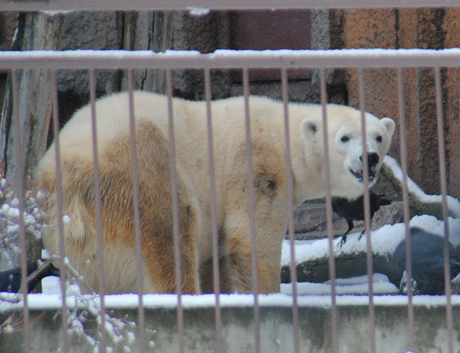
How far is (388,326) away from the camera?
2838 millimetres

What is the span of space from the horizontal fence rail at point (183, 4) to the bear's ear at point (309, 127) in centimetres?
147

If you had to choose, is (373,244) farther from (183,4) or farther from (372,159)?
(183,4)

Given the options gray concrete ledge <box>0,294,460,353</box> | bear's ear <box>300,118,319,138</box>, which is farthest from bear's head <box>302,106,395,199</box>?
gray concrete ledge <box>0,294,460,353</box>

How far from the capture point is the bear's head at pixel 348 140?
13.5 ft

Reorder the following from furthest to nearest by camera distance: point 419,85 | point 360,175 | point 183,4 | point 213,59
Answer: point 419,85, point 360,175, point 183,4, point 213,59

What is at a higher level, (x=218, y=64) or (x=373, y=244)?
(x=218, y=64)

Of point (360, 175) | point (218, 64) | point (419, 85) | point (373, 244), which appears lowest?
point (373, 244)

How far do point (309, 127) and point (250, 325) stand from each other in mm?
1794

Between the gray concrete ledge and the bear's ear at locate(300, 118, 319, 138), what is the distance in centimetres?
166

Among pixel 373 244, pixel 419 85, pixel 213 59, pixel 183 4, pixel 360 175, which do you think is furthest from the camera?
pixel 419 85

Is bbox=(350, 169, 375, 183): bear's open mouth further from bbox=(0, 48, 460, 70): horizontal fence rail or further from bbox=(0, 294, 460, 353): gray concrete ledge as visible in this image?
bbox=(0, 48, 460, 70): horizontal fence rail

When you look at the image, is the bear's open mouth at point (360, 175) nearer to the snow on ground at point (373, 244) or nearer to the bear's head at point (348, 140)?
the bear's head at point (348, 140)

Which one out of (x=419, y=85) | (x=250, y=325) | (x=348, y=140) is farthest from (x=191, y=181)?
(x=419, y=85)

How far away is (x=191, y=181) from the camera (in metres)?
3.97
